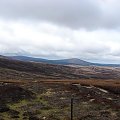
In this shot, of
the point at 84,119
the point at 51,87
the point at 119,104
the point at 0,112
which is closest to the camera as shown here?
the point at 84,119

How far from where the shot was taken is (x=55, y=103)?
5406 cm

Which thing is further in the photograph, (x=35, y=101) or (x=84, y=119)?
(x=35, y=101)

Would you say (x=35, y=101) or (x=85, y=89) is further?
(x=85, y=89)

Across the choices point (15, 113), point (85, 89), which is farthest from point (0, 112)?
point (85, 89)

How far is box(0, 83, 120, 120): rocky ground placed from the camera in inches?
1780

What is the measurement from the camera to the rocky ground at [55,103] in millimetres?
45219

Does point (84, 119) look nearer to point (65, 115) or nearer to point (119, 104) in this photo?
point (65, 115)

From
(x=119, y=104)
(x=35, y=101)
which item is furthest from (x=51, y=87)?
(x=119, y=104)

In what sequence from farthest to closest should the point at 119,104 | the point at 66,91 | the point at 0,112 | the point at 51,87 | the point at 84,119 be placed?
the point at 51,87, the point at 66,91, the point at 119,104, the point at 0,112, the point at 84,119

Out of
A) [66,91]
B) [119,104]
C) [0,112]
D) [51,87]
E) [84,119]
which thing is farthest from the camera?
[51,87]

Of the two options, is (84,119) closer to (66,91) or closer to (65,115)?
(65,115)

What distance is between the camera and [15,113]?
150ft

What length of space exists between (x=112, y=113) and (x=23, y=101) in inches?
699

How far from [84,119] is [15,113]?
36.4 feet
